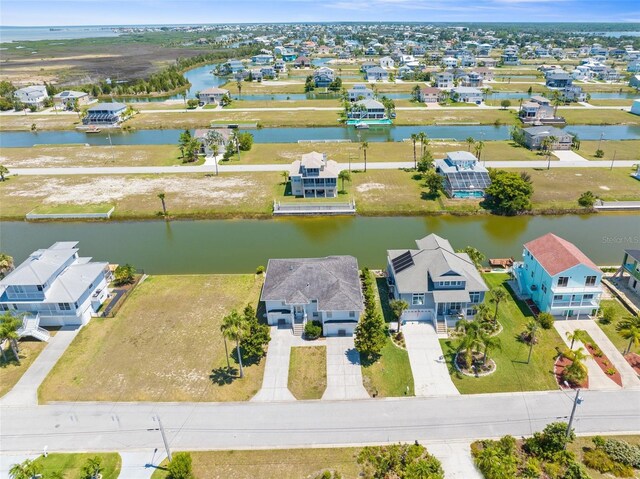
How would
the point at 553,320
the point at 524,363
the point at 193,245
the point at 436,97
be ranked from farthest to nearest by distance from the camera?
the point at 436,97, the point at 193,245, the point at 553,320, the point at 524,363

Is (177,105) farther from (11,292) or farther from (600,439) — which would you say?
(600,439)

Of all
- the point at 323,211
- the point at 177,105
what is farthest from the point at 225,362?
the point at 177,105

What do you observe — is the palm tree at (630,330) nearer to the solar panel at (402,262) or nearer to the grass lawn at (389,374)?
the grass lawn at (389,374)

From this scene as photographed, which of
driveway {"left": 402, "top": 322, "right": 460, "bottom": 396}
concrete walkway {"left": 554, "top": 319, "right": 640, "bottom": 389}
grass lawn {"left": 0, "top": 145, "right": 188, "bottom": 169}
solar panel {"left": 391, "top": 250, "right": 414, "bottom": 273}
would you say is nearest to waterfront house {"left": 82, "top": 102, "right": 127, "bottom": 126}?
grass lawn {"left": 0, "top": 145, "right": 188, "bottom": 169}

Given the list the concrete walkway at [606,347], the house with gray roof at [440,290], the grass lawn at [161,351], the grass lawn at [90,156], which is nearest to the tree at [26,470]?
the grass lawn at [161,351]

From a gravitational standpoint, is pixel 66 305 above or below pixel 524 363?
above

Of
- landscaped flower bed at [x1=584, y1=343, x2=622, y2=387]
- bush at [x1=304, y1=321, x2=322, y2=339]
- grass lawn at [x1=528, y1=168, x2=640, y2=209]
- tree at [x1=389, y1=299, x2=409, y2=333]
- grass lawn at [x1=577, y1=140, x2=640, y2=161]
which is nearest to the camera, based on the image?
landscaped flower bed at [x1=584, y1=343, x2=622, y2=387]

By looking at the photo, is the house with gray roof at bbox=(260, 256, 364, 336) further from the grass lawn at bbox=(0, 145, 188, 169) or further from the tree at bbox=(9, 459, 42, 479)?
the grass lawn at bbox=(0, 145, 188, 169)
